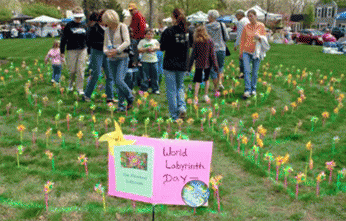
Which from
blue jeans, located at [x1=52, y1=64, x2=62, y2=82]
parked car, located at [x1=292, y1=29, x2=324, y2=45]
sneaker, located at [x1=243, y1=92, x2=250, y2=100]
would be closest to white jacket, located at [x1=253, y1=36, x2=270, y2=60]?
sneaker, located at [x1=243, y1=92, x2=250, y2=100]

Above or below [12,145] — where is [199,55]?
above

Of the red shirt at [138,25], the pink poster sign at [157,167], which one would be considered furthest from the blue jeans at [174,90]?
the pink poster sign at [157,167]

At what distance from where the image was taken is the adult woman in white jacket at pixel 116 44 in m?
5.82

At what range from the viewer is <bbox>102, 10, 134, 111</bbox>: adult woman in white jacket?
19.1ft

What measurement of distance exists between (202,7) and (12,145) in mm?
52318

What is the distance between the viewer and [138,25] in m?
7.85

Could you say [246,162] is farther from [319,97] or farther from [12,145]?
[319,97]

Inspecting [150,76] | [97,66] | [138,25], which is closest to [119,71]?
[97,66]

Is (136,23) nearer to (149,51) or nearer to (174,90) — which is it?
(149,51)

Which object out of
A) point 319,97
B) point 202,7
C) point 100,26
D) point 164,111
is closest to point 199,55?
point 164,111

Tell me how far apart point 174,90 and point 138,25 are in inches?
102

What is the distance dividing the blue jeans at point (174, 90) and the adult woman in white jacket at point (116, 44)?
0.82 m

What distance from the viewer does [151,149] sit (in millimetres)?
2811

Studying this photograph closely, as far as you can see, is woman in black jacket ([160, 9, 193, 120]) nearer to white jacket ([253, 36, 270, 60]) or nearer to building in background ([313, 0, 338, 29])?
white jacket ([253, 36, 270, 60])
